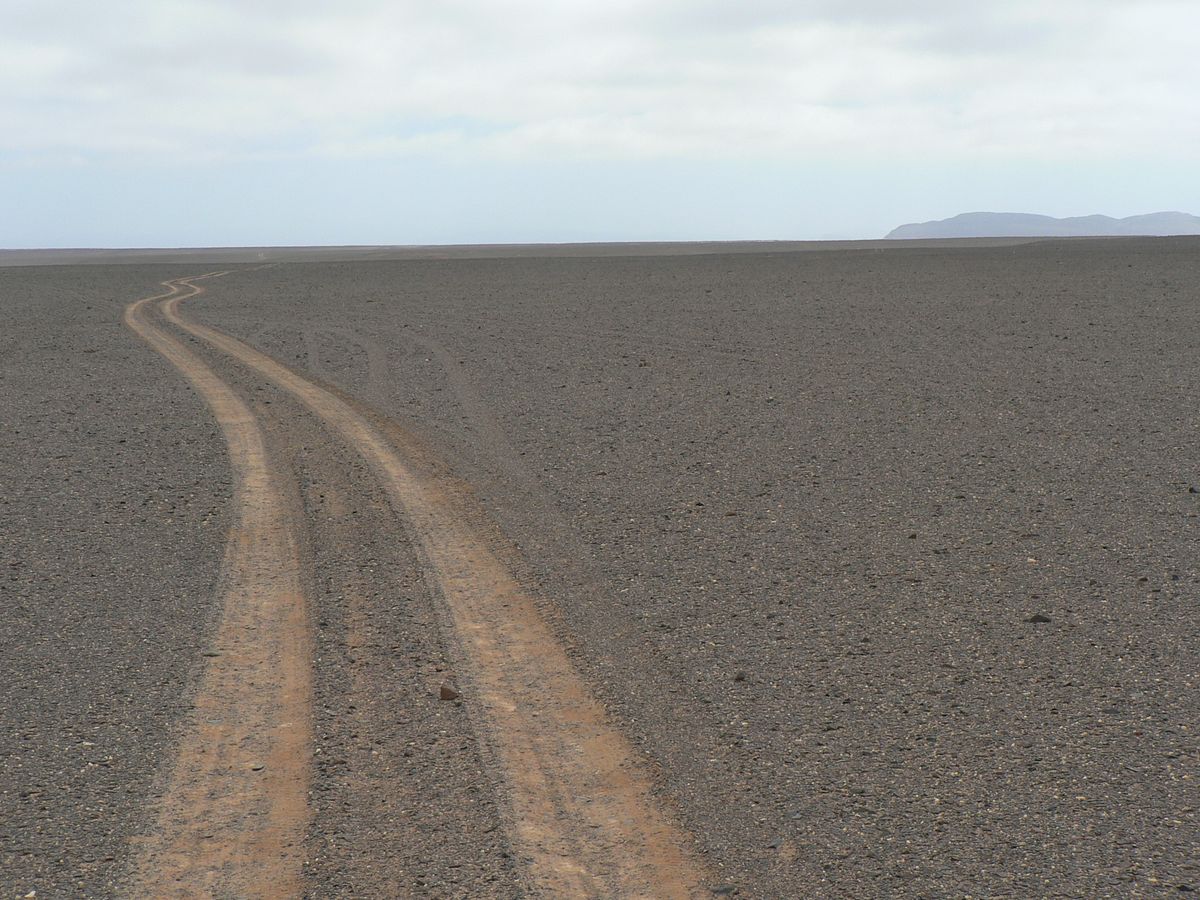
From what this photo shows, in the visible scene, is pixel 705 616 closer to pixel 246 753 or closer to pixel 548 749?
pixel 548 749

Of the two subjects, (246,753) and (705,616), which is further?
(705,616)

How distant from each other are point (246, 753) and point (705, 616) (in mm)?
2403

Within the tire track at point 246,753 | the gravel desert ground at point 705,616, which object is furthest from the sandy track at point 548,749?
the tire track at point 246,753

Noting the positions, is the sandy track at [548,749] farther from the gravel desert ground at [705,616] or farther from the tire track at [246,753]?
the tire track at [246,753]

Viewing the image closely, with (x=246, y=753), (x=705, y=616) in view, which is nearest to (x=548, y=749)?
(x=246, y=753)

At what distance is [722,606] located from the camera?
575cm

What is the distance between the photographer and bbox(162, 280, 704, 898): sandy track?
3340 millimetres

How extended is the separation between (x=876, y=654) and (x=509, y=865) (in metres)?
2.32

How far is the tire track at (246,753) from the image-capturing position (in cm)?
332

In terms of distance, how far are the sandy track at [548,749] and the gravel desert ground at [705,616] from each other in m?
0.07

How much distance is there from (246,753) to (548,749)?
43.8 inches

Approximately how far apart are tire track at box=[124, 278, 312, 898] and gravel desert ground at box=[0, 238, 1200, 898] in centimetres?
9

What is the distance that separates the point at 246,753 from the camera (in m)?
4.09

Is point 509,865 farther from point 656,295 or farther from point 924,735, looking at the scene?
point 656,295
